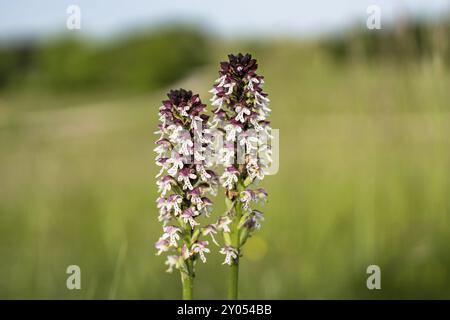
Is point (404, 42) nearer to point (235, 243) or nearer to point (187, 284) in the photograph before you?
point (235, 243)

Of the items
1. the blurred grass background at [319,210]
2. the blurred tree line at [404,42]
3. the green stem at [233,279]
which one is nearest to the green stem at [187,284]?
the green stem at [233,279]

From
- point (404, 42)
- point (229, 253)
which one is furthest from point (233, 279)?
point (404, 42)

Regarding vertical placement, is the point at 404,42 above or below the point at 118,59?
below

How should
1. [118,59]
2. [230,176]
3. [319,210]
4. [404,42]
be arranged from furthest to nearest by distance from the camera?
[118,59] < [319,210] < [404,42] < [230,176]

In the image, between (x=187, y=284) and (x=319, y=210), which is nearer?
(x=187, y=284)

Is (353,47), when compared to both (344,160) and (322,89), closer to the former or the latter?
(322,89)

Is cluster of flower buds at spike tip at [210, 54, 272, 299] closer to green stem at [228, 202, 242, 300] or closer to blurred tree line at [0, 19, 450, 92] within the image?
green stem at [228, 202, 242, 300]
